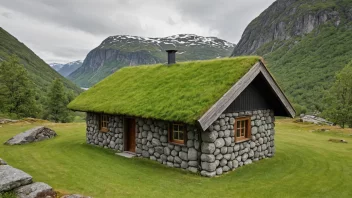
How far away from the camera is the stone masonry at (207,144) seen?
11383mm

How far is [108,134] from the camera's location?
16.8 m

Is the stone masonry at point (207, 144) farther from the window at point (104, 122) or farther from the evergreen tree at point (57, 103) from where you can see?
the evergreen tree at point (57, 103)

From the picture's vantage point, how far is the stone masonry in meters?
11.4

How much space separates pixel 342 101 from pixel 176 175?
34.1 meters

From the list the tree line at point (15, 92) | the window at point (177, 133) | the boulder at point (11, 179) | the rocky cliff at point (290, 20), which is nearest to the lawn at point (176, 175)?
the boulder at point (11, 179)

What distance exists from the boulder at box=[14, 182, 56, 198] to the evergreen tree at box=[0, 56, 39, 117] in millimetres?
34499

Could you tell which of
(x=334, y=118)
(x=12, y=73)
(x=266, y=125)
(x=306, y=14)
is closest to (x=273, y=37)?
(x=306, y=14)

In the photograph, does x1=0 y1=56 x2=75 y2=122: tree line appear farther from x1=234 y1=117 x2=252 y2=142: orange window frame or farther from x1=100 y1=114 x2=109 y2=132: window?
x1=234 y1=117 x2=252 y2=142: orange window frame

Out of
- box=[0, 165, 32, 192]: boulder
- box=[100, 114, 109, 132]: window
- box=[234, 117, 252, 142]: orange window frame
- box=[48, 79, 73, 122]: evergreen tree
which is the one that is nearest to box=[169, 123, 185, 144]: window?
box=[234, 117, 252, 142]: orange window frame

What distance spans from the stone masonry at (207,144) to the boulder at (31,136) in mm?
6547

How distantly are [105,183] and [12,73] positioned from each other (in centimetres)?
3545

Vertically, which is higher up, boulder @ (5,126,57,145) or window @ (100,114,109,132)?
window @ (100,114,109,132)

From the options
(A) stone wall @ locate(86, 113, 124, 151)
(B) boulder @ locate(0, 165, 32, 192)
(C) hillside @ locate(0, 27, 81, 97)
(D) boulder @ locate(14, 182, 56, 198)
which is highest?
(C) hillside @ locate(0, 27, 81, 97)

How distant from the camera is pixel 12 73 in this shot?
3862cm
